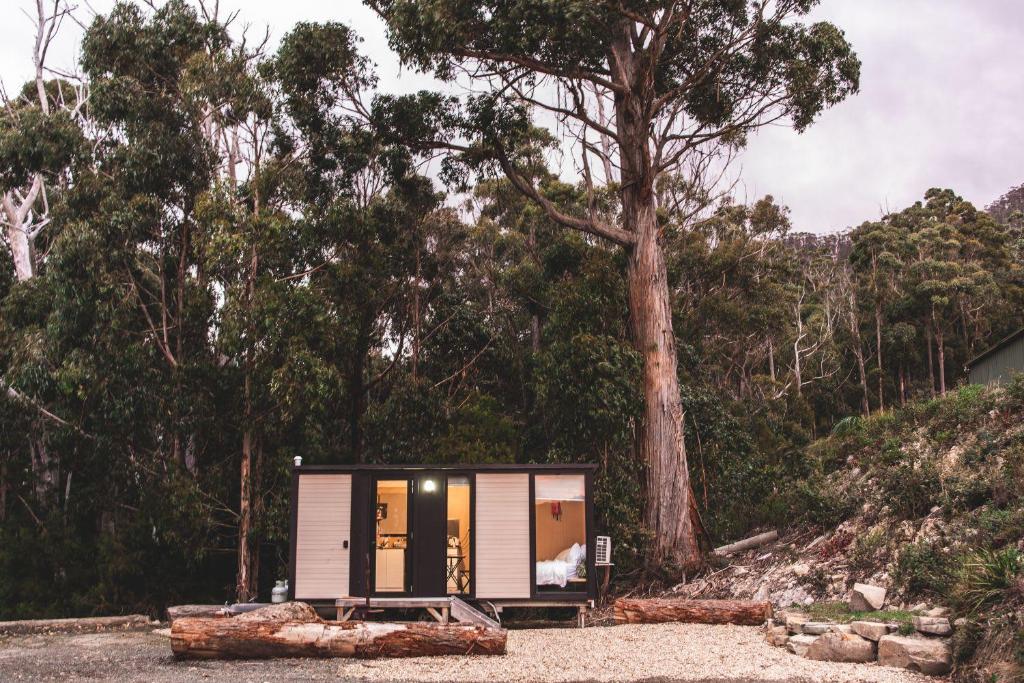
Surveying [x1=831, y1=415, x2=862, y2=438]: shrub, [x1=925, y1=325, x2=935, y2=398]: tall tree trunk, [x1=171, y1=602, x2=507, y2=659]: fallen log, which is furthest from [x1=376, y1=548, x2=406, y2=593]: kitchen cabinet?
[x1=925, y1=325, x2=935, y2=398]: tall tree trunk

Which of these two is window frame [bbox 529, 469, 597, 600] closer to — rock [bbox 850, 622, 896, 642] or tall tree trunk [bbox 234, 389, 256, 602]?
rock [bbox 850, 622, 896, 642]

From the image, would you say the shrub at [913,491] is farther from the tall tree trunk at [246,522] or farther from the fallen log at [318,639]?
the tall tree trunk at [246,522]

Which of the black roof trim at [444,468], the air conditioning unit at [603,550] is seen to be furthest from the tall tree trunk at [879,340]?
the black roof trim at [444,468]

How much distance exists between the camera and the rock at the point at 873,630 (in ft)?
25.1

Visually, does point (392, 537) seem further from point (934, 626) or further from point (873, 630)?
point (934, 626)

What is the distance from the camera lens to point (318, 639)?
820cm

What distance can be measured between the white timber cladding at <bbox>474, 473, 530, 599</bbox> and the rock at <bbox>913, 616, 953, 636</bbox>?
501cm

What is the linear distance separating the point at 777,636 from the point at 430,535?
456cm

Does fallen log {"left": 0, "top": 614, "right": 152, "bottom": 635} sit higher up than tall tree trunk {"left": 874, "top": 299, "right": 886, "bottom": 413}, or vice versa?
tall tree trunk {"left": 874, "top": 299, "right": 886, "bottom": 413}

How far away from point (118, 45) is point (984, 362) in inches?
692

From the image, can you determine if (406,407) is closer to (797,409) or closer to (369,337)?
(369,337)

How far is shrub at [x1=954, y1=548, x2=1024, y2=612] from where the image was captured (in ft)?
23.0

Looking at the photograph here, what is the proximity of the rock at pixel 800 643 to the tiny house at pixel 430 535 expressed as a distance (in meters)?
3.33

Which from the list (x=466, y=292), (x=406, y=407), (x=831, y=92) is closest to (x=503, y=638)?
(x=406, y=407)
